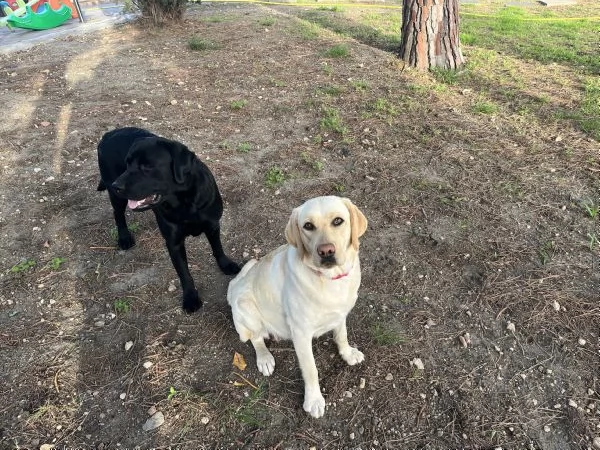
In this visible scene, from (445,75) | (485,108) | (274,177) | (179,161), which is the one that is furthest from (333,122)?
(179,161)

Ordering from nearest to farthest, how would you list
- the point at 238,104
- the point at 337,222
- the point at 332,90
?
the point at 337,222, the point at 238,104, the point at 332,90

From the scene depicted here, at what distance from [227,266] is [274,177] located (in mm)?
1462

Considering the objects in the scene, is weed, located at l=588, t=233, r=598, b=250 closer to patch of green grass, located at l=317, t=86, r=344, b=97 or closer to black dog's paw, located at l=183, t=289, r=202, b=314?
black dog's paw, located at l=183, t=289, r=202, b=314

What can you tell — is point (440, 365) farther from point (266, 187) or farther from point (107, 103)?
point (107, 103)

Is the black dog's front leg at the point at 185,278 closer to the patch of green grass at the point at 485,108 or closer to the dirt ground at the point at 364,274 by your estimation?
the dirt ground at the point at 364,274

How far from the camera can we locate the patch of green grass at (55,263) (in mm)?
3786

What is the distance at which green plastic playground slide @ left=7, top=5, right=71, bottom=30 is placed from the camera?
11.6m

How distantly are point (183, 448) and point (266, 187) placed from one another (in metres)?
2.87

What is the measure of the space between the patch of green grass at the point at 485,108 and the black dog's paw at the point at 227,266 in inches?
170

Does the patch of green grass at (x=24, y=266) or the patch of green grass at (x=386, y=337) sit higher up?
the patch of green grass at (x=24, y=266)

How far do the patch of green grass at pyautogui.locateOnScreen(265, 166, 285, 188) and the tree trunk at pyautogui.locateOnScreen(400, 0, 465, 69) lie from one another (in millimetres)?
3969

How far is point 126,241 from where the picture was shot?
13.1 feet

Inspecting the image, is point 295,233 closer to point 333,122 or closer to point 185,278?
point 185,278

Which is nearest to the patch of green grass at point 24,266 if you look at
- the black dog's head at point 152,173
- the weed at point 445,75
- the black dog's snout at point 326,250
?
the black dog's head at point 152,173
